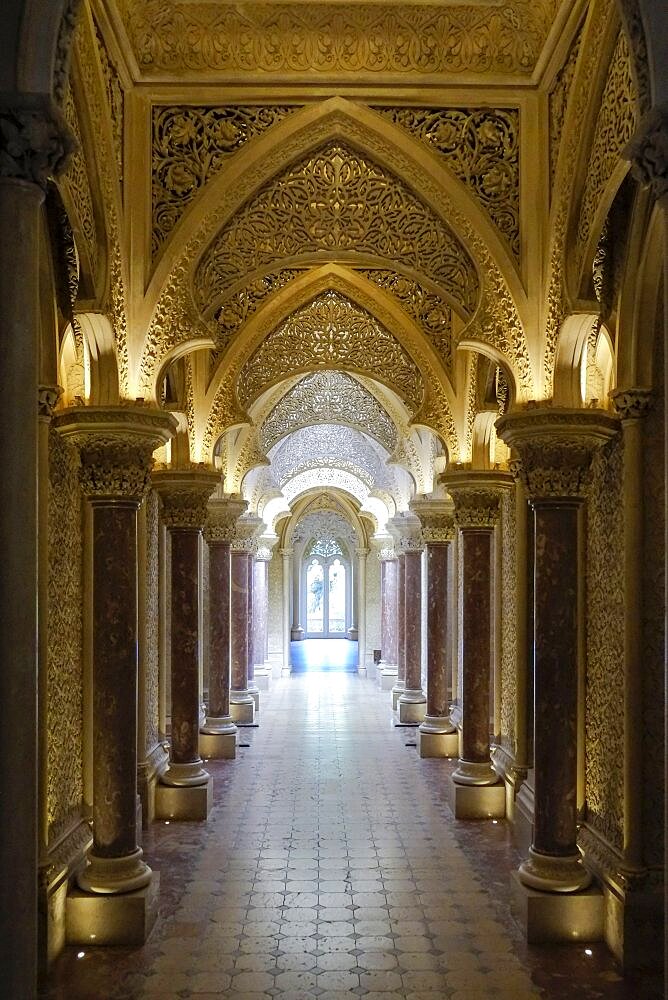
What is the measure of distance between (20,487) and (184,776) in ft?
20.4

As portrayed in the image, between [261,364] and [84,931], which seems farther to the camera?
[261,364]

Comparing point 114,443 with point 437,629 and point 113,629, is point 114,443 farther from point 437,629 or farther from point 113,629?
point 437,629

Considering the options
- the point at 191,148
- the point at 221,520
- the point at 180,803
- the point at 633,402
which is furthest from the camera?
the point at 221,520

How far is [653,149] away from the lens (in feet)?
10.7

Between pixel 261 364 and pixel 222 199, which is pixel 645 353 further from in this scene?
pixel 261 364

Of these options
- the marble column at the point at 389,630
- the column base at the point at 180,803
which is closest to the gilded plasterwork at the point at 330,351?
the column base at the point at 180,803

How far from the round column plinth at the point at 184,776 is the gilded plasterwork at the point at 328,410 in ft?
17.8

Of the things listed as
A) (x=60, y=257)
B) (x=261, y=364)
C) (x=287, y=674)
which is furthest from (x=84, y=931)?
(x=287, y=674)

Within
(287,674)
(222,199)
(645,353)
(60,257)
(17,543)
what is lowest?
(287,674)

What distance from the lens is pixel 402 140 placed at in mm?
6047

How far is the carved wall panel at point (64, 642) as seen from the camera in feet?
18.9

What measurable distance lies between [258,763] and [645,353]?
25.2 ft

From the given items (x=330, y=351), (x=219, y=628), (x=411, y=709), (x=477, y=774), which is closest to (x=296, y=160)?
(x=330, y=351)

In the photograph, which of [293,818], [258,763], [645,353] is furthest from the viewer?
[258,763]
